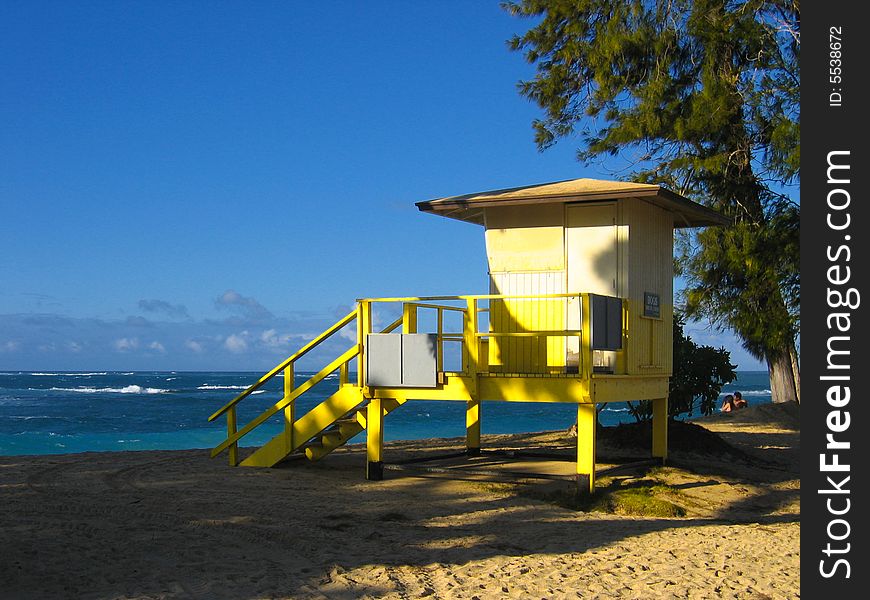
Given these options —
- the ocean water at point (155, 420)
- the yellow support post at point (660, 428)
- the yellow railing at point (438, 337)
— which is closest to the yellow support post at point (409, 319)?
the yellow railing at point (438, 337)

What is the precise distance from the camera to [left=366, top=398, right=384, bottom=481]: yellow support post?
15.3m

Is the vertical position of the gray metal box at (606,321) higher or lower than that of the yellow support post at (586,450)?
higher

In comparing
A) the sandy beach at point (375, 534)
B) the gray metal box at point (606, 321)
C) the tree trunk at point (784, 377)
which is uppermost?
the gray metal box at point (606, 321)

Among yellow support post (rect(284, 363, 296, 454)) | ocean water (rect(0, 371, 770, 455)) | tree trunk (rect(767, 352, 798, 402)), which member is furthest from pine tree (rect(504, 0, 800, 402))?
ocean water (rect(0, 371, 770, 455))

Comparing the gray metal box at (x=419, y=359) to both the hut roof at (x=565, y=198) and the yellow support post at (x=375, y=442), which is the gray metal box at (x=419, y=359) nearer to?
the yellow support post at (x=375, y=442)

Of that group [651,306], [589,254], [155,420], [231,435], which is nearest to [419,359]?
[589,254]

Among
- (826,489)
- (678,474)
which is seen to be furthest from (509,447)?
(826,489)

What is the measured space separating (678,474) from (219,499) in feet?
24.3

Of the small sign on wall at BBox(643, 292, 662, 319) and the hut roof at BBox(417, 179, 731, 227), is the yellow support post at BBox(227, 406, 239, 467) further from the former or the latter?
the small sign on wall at BBox(643, 292, 662, 319)

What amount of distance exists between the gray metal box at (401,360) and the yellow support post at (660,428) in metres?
4.77

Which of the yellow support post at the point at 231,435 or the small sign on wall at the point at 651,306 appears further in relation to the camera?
the yellow support post at the point at 231,435

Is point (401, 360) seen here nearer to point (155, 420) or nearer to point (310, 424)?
point (310, 424)

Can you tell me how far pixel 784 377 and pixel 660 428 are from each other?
12.3 metres

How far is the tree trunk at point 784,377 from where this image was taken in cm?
2778
